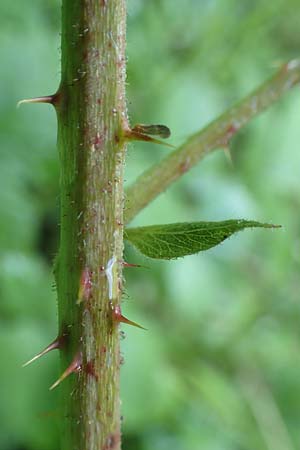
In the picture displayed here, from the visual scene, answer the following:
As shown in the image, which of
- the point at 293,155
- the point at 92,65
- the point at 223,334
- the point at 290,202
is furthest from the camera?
the point at 293,155

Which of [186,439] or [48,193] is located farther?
[48,193]

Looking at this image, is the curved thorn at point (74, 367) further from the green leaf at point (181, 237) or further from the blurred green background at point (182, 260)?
the blurred green background at point (182, 260)

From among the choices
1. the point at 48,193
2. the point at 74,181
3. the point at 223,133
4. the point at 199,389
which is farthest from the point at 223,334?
the point at 74,181

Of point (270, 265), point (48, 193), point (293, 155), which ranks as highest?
point (293, 155)

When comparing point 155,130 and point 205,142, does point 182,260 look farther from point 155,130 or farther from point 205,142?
point 155,130

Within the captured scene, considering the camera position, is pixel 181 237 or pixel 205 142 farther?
pixel 205 142

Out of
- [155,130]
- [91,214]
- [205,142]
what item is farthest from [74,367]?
[205,142]

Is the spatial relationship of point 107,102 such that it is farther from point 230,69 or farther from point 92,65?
point 230,69
